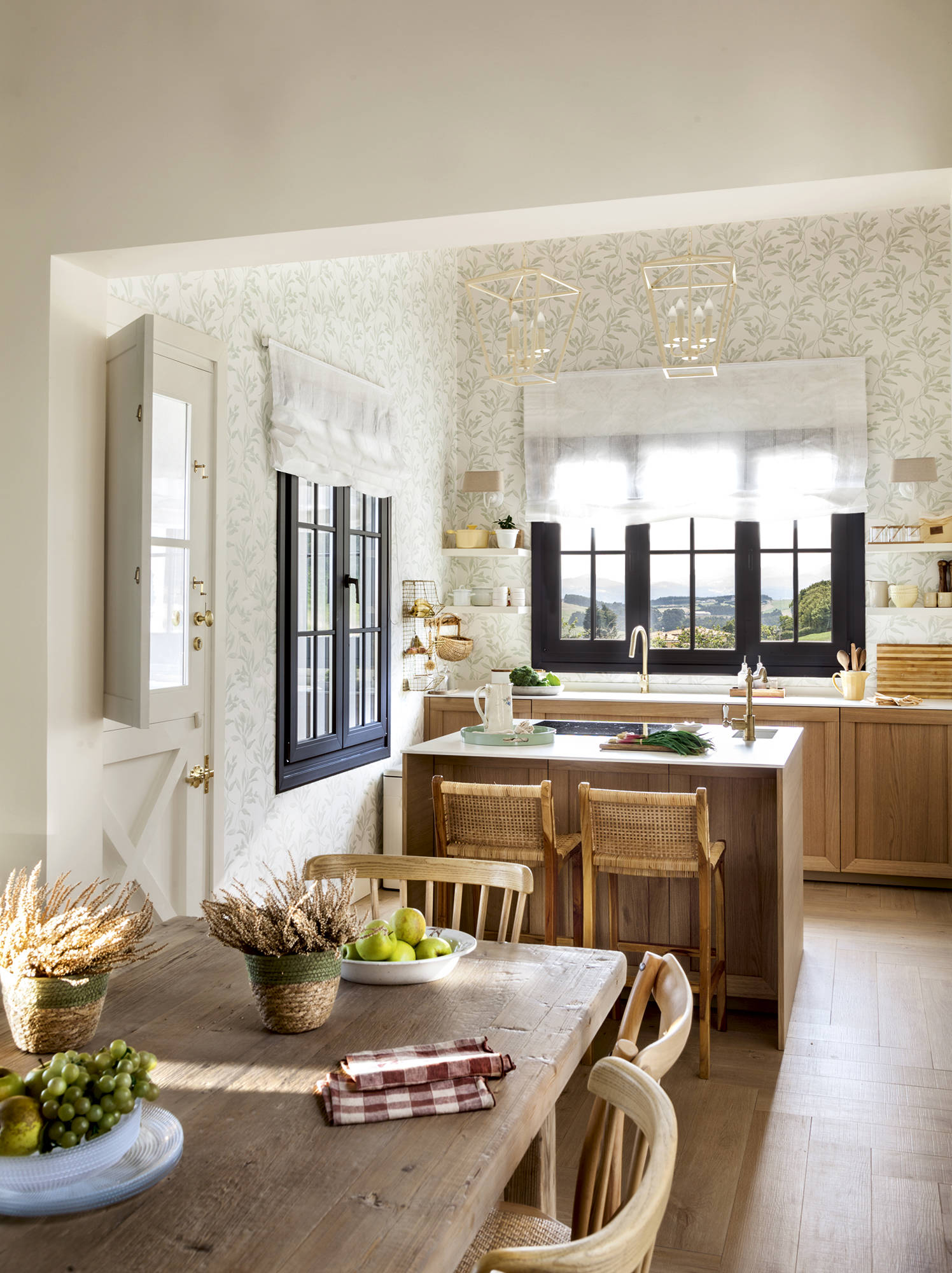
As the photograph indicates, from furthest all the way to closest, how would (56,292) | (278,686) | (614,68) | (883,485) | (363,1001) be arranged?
(883,485) → (278,686) → (56,292) → (614,68) → (363,1001)

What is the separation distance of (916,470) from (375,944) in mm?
4615

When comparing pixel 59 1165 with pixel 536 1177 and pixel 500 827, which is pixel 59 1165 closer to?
pixel 536 1177

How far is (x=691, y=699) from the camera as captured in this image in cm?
579

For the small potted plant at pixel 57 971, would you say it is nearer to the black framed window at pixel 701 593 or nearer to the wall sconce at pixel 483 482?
the wall sconce at pixel 483 482

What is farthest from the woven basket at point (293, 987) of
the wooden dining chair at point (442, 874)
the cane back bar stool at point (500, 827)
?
the cane back bar stool at point (500, 827)

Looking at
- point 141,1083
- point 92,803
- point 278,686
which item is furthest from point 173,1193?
point 278,686

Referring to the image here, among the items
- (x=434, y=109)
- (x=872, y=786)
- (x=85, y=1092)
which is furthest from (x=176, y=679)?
(x=872, y=786)

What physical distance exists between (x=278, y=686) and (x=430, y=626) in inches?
73.3

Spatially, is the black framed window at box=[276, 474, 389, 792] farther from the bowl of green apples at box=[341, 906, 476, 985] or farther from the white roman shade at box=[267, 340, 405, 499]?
the bowl of green apples at box=[341, 906, 476, 985]

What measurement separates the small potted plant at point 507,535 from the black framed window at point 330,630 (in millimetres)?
954

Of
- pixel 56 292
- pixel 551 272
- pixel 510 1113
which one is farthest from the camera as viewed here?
pixel 551 272

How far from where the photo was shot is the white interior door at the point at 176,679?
10.7ft

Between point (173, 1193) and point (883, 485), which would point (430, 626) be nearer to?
point (883, 485)

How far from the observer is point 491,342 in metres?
6.55
